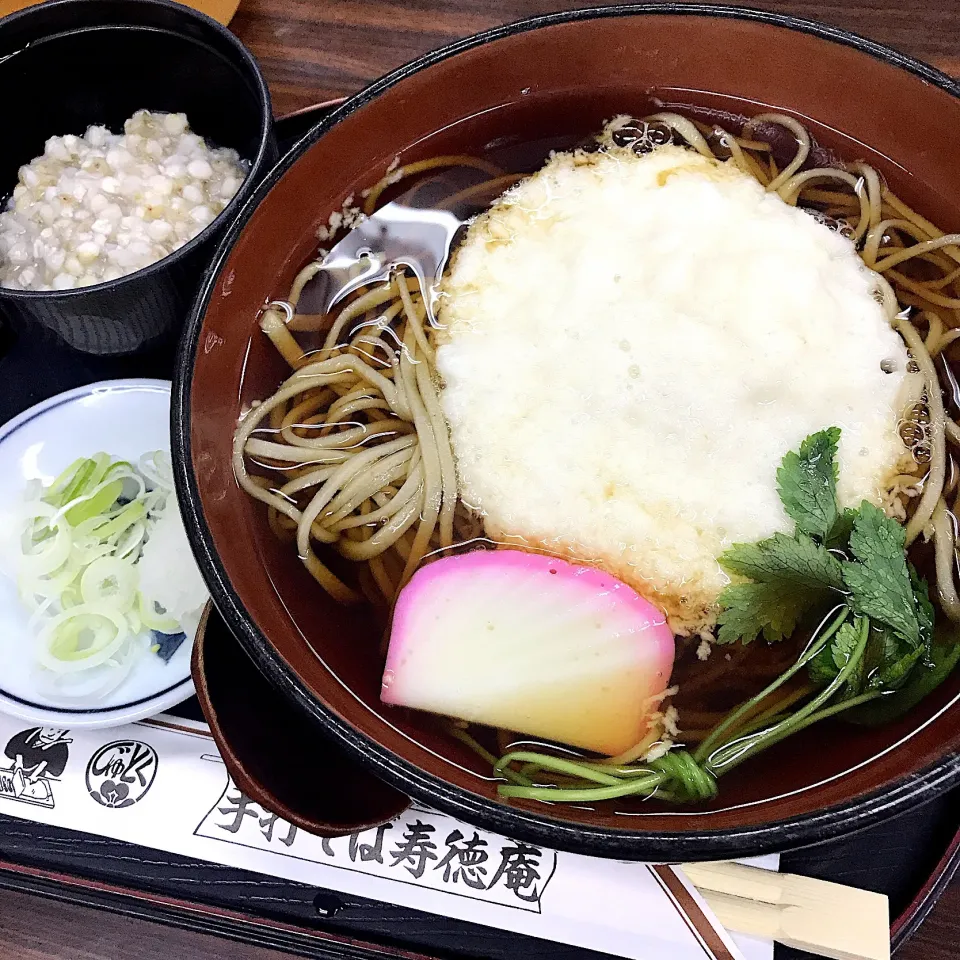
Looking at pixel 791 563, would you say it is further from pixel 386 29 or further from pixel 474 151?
pixel 386 29

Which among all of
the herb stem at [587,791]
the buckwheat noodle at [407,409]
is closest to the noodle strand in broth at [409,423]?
the buckwheat noodle at [407,409]

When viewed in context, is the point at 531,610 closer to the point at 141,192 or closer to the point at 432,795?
the point at 432,795

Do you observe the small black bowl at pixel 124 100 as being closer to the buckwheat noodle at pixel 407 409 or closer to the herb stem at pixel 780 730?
the buckwheat noodle at pixel 407 409

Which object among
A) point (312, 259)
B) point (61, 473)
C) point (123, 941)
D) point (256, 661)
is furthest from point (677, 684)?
point (61, 473)

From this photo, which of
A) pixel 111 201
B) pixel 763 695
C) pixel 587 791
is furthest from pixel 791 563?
pixel 111 201

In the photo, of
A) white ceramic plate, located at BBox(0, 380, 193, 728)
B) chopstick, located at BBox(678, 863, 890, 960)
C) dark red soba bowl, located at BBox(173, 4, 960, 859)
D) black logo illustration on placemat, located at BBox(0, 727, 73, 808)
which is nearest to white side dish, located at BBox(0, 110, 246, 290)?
white ceramic plate, located at BBox(0, 380, 193, 728)

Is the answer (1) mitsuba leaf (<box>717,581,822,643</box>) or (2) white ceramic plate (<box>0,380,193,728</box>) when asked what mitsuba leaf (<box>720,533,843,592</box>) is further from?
(2) white ceramic plate (<box>0,380,193,728</box>)
